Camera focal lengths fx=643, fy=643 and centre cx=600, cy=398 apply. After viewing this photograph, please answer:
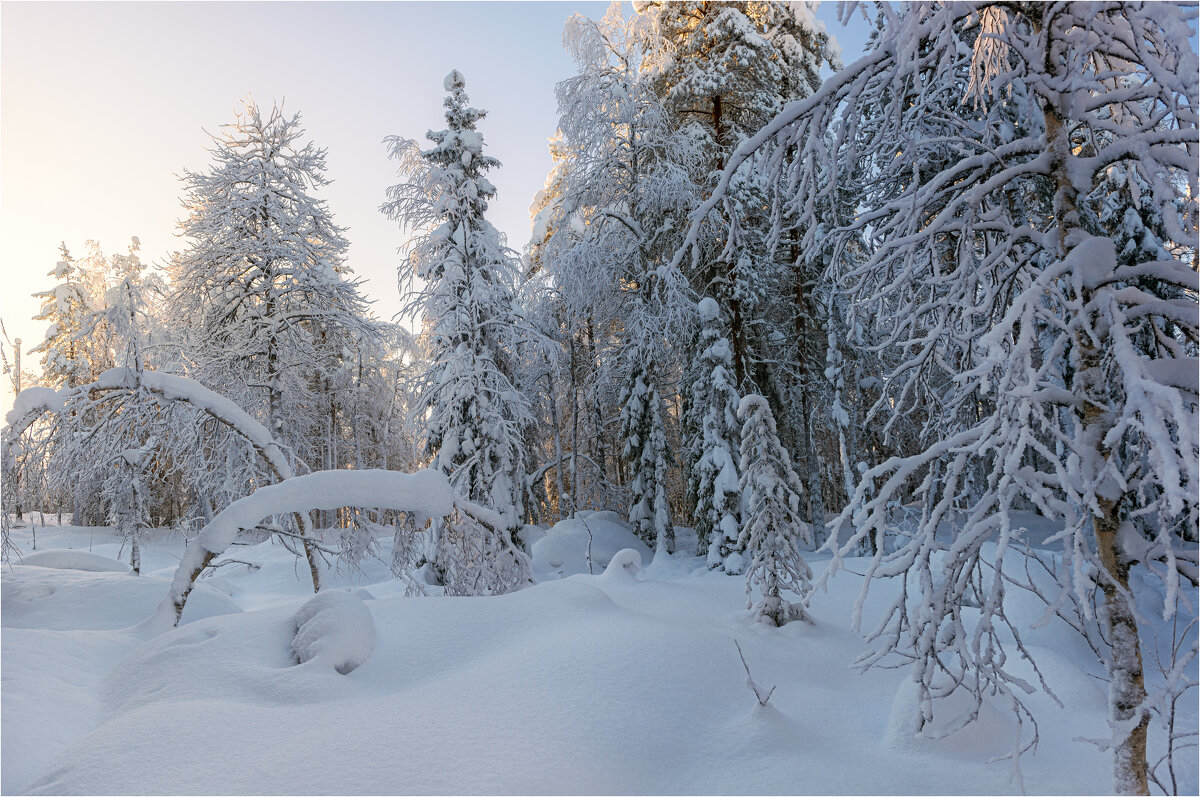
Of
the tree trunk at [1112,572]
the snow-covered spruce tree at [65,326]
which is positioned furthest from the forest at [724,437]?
the snow-covered spruce tree at [65,326]

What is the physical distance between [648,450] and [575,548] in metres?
3.02

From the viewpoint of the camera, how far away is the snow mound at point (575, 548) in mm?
14852

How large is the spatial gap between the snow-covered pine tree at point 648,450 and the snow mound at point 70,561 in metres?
10.8

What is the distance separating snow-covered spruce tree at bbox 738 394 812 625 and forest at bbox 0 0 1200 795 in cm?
7

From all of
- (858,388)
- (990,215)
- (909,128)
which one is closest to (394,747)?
(990,215)

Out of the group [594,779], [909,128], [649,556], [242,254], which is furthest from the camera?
[649,556]

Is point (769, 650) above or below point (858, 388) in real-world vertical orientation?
below

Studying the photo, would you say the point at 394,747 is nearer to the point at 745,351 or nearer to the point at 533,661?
the point at 533,661

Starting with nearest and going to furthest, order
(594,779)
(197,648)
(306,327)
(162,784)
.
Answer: (162,784), (594,779), (197,648), (306,327)

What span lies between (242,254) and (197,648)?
12.1 m

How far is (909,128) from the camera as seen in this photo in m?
4.54

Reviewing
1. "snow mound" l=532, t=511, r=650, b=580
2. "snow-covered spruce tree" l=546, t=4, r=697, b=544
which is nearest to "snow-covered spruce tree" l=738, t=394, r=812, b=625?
"snow-covered spruce tree" l=546, t=4, r=697, b=544

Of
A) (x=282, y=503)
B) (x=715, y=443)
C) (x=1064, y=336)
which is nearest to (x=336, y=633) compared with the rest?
(x=282, y=503)

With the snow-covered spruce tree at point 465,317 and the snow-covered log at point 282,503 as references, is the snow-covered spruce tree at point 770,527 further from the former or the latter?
the snow-covered spruce tree at point 465,317
